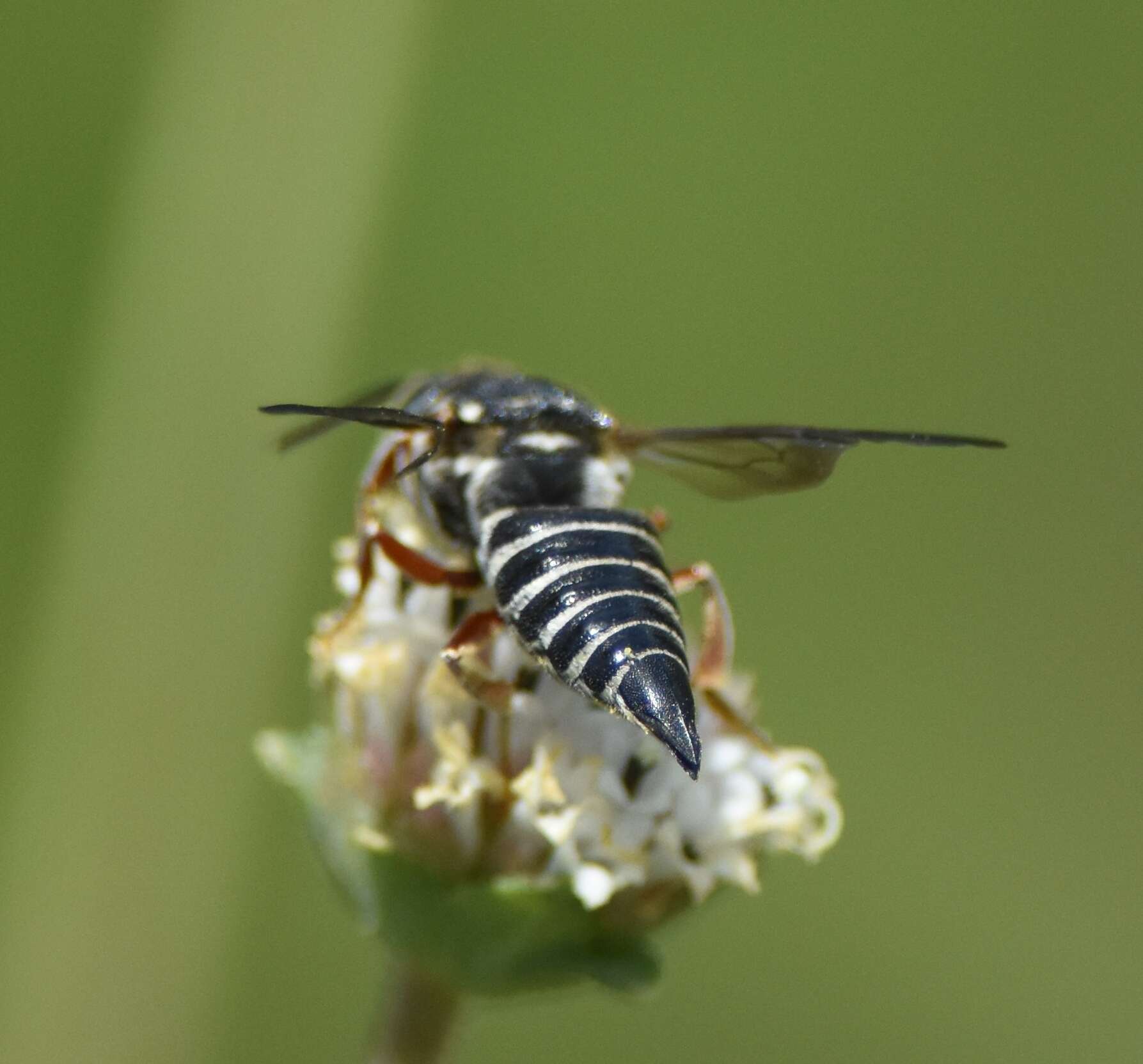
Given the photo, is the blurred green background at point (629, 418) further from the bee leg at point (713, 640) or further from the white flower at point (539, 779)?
the bee leg at point (713, 640)

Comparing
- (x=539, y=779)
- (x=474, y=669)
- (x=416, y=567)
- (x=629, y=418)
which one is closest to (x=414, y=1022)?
(x=539, y=779)

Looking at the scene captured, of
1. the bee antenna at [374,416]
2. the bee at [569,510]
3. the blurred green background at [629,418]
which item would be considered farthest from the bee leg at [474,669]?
the blurred green background at [629,418]

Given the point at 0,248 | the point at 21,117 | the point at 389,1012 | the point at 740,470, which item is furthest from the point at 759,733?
the point at 21,117

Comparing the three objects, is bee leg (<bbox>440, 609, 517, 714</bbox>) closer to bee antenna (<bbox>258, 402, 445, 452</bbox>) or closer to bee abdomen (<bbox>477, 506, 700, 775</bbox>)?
bee abdomen (<bbox>477, 506, 700, 775</bbox>)

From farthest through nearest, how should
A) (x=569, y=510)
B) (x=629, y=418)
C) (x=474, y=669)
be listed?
(x=629, y=418)
(x=474, y=669)
(x=569, y=510)

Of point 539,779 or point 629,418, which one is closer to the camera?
point 539,779

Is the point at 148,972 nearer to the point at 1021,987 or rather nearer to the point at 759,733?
the point at 759,733

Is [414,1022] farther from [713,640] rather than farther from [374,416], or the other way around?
[374,416]
